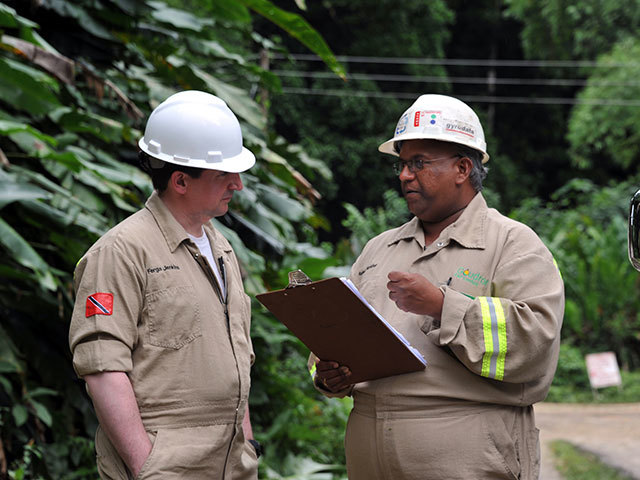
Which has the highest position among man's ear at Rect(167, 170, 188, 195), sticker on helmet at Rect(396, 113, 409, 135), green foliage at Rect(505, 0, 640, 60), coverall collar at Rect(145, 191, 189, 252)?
green foliage at Rect(505, 0, 640, 60)

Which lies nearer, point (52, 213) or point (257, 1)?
point (52, 213)

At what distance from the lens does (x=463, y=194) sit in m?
3.07

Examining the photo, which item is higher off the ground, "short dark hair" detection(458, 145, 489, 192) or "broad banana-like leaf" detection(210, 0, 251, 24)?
"broad banana-like leaf" detection(210, 0, 251, 24)

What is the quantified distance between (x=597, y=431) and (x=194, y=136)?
8.42 metres

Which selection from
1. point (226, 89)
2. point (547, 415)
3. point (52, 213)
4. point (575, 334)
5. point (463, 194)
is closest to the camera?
point (463, 194)

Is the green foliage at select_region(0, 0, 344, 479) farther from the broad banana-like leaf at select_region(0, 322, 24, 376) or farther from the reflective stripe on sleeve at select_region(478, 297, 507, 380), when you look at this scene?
the reflective stripe on sleeve at select_region(478, 297, 507, 380)

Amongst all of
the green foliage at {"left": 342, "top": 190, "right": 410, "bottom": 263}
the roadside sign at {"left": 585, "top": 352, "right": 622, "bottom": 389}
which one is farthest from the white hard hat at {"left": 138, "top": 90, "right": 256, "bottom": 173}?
the green foliage at {"left": 342, "top": 190, "right": 410, "bottom": 263}

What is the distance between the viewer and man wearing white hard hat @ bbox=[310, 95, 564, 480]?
270 centimetres

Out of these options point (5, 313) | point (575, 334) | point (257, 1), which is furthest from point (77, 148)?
point (575, 334)

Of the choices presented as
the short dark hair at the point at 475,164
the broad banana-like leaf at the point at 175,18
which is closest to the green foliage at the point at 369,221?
the broad banana-like leaf at the point at 175,18

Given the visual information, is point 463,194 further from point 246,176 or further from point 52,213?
point 246,176

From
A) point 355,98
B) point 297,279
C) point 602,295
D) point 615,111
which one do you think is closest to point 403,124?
point 297,279

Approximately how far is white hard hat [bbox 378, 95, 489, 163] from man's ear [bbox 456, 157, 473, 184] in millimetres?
58

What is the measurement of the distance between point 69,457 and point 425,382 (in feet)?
9.23
